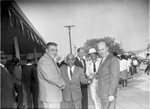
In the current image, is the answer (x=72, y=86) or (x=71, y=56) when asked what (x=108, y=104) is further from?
(x=71, y=56)

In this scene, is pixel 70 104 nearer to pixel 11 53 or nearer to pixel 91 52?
pixel 91 52

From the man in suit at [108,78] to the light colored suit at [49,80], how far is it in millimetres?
559

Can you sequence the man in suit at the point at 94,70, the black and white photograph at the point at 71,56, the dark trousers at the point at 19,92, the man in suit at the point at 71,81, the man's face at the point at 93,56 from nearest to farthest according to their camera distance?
the black and white photograph at the point at 71,56
the man in suit at the point at 71,81
the man in suit at the point at 94,70
the man's face at the point at 93,56
the dark trousers at the point at 19,92

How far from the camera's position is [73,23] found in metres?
6.87

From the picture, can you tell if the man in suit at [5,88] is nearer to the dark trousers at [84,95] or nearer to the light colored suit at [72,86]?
the light colored suit at [72,86]

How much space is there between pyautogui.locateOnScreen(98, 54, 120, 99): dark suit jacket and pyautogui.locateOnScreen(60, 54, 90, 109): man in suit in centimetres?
43

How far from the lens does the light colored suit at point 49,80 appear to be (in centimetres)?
336

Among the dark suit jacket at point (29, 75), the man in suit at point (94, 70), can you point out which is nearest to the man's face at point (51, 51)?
the man in suit at point (94, 70)

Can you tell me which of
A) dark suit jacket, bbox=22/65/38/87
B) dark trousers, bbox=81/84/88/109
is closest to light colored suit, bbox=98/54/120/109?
dark trousers, bbox=81/84/88/109

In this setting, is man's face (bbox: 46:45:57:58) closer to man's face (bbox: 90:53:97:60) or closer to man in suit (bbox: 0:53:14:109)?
man in suit (bbox: 0:53:14:109)

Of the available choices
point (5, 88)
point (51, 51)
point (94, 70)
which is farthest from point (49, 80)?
point (94, 70)

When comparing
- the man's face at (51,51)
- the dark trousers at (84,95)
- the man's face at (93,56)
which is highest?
the man's face at (51,51)

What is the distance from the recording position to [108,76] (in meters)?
3.56

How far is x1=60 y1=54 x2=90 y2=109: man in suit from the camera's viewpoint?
3.94m
